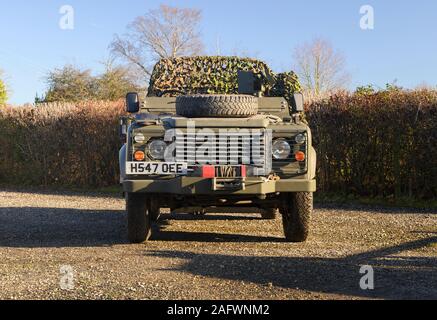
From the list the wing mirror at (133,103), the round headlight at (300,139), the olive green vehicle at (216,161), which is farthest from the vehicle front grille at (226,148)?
the wing mirror at (133,103)

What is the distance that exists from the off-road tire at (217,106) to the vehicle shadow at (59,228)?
189 centimetres

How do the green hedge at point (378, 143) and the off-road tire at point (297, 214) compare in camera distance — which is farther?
the green hedge at point (378, 143)

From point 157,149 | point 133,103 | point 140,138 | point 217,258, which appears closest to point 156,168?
point 157,149

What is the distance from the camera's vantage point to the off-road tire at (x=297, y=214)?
7203 millimetres

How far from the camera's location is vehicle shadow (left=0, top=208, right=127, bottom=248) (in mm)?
7805

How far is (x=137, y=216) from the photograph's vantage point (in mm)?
7230

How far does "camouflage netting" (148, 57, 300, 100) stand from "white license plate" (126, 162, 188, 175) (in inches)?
98.6

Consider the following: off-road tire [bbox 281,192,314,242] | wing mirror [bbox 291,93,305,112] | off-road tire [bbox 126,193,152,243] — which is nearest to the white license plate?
off-road tire [bbox 126,193,152,243]

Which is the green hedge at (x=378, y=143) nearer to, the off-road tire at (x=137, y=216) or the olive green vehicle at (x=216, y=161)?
the olive green vehicle at (x=216, y=161)

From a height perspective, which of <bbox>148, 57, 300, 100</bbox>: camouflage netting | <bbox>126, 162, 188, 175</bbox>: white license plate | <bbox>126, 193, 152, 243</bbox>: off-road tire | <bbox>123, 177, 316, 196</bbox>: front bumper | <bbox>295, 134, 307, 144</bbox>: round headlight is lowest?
<bbox>126, 193, 152, 243</bbox>: off-road tire

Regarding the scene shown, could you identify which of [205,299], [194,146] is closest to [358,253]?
[194,146]
